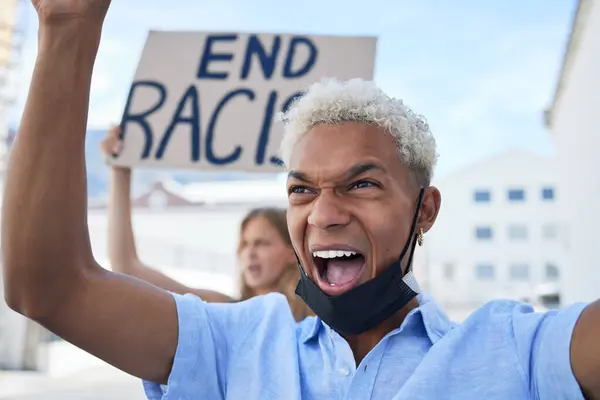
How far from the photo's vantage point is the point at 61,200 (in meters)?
1.08

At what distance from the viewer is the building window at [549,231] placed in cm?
4612

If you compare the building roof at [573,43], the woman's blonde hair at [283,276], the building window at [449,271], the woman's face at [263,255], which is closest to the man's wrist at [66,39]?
the woman's blonde hair at [283,276]

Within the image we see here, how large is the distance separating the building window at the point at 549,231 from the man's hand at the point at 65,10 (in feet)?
158

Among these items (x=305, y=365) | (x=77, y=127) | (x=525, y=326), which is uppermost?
(x=77, y=127)

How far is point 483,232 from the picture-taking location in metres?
46.7

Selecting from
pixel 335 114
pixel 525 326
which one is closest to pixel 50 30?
pixel 335 114

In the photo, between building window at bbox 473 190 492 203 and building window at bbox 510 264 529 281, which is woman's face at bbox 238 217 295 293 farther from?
building window at bbox 510 264 529 281

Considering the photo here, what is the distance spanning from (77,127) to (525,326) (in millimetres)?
904

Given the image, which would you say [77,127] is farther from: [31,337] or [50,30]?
[31,337]

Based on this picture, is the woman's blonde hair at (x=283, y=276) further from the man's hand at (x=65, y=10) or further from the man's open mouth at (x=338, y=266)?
the man's hand at (x=65, y=10)

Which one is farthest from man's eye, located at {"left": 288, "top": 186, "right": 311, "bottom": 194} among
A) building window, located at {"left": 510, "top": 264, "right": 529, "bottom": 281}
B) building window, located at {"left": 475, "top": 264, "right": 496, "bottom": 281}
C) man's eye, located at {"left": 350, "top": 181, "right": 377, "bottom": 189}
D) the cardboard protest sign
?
building window, located at {"left": 510, "top": 264, "right": 529, "bottom": 281}

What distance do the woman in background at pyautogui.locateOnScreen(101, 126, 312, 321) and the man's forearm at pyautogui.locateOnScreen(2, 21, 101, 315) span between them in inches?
58.5

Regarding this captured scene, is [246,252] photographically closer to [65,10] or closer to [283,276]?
[283,276]

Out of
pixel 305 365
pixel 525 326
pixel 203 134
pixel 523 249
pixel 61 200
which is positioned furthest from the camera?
pixel 523 249
